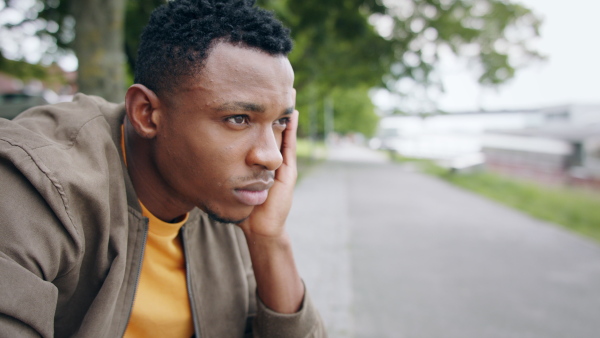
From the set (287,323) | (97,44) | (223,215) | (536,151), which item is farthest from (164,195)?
(536,151)

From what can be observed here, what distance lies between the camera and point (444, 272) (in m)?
5.42

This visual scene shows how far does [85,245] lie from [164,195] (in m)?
0.36

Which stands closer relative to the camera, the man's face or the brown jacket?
the brown jacket

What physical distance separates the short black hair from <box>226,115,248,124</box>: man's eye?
0.19 m

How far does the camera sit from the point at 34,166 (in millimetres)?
1096

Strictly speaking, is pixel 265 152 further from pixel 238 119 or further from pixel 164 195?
pixel 164 195

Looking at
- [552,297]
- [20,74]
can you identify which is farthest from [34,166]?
[20,74]

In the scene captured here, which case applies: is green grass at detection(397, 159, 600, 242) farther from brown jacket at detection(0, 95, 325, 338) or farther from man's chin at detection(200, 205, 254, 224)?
man's chin at detection(200, 205, 254, 224)

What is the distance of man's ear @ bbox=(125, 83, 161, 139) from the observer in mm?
1438

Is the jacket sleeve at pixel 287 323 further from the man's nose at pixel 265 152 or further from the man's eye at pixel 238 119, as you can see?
the man's eye at pixel 238 119

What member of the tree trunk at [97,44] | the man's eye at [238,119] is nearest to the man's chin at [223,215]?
the man's eye at [238,119]

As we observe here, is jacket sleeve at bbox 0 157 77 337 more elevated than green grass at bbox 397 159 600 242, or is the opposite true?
jacket sleeve at bbox 0 157 77 337

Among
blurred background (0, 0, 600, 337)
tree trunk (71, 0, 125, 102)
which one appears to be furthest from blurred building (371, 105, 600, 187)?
tree trunk (71, 0, 125, 102)

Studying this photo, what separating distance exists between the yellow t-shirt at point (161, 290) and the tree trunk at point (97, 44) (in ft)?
10.2
